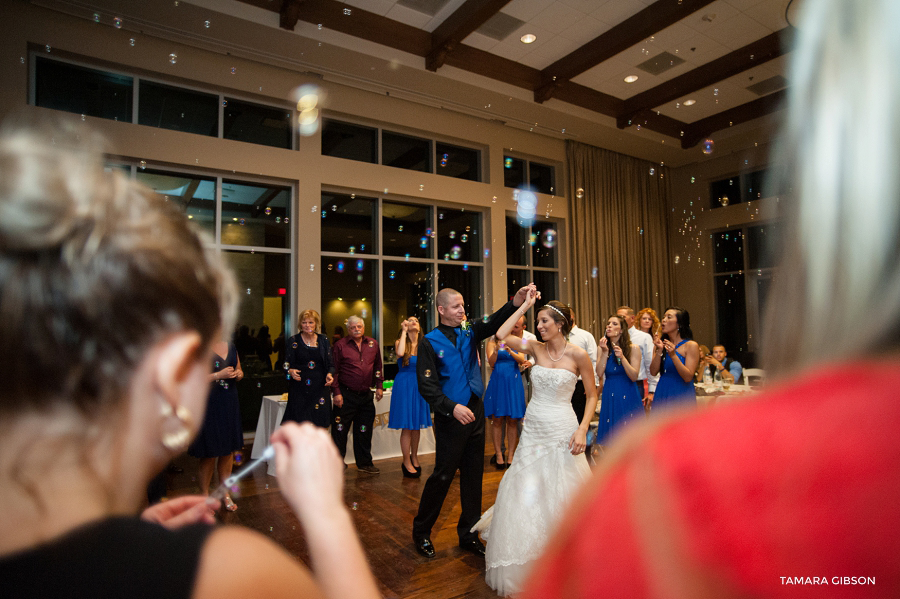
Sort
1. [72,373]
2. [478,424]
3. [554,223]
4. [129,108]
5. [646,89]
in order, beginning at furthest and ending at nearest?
[554,223] → [646,89] → [129,108] → [478,424] → [72,373]

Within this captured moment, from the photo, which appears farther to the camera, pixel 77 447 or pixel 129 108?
pixel 129 108

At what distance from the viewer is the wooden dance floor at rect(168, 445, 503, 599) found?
9.43 feet

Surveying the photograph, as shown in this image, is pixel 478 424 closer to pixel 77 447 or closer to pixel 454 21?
pixel 77 447

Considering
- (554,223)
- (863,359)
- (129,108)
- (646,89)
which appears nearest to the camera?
(863,359)

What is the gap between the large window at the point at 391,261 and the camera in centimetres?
748

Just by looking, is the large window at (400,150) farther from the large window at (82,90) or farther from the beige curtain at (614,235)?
the large window at (82,90)

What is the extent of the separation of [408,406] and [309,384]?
1112mm

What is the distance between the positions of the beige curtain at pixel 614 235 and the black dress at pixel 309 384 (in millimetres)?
5916

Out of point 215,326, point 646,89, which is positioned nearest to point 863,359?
point 215,326

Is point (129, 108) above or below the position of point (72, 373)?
above

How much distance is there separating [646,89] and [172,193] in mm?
7593

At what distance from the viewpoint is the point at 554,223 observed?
388 inches

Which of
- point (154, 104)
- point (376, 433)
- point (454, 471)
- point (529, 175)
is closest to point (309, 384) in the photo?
point (376, 433)

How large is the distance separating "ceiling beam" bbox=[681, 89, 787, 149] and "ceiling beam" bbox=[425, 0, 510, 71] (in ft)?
17.5
